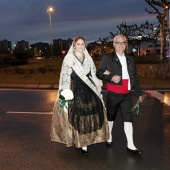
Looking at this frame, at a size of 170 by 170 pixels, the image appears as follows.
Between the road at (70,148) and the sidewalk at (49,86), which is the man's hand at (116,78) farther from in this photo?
the sidewalk at (49,86)

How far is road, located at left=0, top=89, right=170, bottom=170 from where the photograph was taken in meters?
4.72

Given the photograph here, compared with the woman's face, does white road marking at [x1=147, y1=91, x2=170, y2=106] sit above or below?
below

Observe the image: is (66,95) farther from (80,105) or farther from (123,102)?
(123,102)

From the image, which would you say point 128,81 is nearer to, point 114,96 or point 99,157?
point 114,96

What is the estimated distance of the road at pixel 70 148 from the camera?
4.72m

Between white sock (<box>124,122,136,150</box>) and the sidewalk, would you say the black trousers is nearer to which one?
white sock (<box>124,122,136,150</box>)

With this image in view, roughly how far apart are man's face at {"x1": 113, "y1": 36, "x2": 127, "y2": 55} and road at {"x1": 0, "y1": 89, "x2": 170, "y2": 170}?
1.66m

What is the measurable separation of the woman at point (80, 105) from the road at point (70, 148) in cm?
34

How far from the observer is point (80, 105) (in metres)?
4.97

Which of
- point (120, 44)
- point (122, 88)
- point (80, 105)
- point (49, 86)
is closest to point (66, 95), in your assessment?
point (80, 105)

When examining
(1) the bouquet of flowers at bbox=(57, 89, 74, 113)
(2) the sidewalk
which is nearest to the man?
(1) the bouquet of flowers at bbox=(57, 89, 74, 113)

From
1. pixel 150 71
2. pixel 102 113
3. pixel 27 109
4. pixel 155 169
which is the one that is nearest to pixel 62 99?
pixel 102 113

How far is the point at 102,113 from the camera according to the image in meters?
5.12

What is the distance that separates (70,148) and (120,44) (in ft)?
6.47
